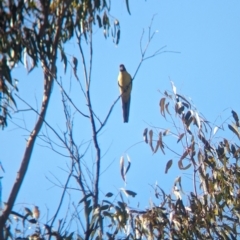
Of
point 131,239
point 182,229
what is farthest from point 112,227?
point 182,229

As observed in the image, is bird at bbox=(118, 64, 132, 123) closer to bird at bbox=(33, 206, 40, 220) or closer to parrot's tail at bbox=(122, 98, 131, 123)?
parrot's tail at bbox=(122, 98, 131, 123)

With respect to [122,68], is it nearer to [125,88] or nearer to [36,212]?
[125,88]

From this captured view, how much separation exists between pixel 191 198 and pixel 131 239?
0.46m

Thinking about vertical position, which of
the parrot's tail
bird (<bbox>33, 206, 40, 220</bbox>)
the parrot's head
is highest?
the parrot's head

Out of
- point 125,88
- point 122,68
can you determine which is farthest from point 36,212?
point 122,68

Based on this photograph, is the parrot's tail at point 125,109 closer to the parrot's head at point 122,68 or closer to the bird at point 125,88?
the bird at point 125,88

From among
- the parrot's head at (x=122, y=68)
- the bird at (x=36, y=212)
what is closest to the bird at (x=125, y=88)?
the parrot's head at (x=122, y=68)

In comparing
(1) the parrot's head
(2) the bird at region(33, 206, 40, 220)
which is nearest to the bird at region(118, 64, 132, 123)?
(1) the parrot's head

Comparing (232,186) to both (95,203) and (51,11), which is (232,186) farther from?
(51,11)

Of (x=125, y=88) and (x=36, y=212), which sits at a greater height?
(x=125, y=88)

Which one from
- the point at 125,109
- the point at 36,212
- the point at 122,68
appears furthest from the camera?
the point at 122,68

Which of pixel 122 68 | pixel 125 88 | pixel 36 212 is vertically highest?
pixel 122 68

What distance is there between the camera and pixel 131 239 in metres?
3.83

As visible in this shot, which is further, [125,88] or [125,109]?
[125,109]
